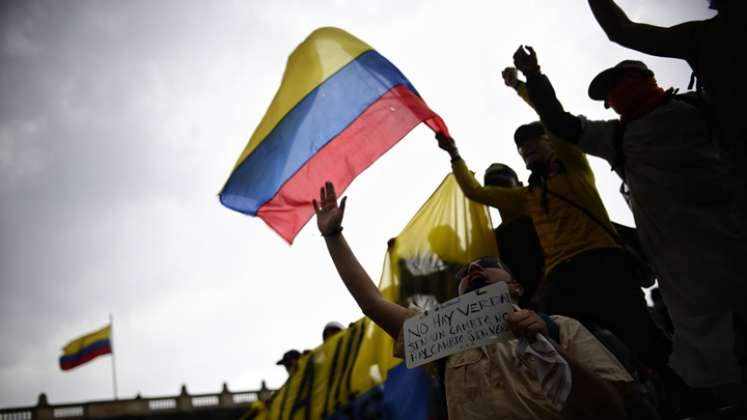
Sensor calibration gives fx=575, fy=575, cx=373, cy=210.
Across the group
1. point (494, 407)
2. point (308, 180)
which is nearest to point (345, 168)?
point (308, 180)

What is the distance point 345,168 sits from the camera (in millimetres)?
4262

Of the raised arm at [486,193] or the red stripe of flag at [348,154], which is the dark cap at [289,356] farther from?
the raised arm at [486,193]

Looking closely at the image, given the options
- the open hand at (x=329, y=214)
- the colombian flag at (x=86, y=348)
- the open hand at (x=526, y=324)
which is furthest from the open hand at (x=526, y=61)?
the colombian flag at (x=86, y=348)

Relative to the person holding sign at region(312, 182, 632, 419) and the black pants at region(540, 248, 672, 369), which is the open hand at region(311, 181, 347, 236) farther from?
the black pants at region(540, 248, 672, 369)

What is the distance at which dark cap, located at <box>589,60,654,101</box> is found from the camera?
94.6 inches

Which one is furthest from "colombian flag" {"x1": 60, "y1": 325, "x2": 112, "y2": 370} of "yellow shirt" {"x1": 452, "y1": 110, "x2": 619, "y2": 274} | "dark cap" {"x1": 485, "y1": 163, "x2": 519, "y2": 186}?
"yellow shirt" {"x1": 452, "y1": 110, "x2": 619, "y2": 274}

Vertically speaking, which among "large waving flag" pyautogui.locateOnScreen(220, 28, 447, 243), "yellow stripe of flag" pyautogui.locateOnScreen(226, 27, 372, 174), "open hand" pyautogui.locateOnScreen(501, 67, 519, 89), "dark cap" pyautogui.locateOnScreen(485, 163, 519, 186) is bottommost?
"dark cap" pyautogui.locateOnScreen(485, 163, 519, 186)

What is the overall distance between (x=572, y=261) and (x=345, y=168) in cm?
197

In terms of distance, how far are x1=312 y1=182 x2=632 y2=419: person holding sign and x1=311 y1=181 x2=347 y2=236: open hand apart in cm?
29

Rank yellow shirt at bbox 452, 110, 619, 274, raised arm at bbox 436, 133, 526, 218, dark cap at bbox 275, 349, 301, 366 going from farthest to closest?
dark cap at bbox 275, 349, 301, 366 → raised arm at bbox 436, 133, 526, 218 → yellow shirt at bbox 452, 110, 619, 274

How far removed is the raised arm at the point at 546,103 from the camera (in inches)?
97.9

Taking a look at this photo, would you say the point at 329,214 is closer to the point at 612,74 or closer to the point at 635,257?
the point at 612,74

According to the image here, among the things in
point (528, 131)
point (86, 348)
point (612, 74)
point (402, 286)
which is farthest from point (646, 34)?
point (86, 348)

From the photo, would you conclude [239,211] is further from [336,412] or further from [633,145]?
[633,145]
